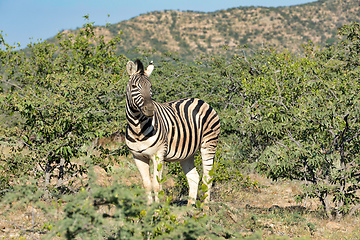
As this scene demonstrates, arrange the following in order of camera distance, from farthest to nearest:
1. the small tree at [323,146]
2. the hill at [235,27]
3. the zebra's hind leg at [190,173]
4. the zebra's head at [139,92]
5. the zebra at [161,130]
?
1. the hill at [235,27]
2. the zebra's hind leg at [190,173]
3. the small tree at [323,146]
4. the zebra at [161,130]
5. the zebra's head at [139,92]

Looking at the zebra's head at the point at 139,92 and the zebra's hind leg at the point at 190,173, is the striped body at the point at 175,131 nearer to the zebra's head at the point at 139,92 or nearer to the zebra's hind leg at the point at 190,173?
the zebra's head at the point at 139,92

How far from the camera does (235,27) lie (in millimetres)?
82625

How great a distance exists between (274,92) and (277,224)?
5325mm

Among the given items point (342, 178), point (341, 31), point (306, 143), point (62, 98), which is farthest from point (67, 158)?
point (341, 31)

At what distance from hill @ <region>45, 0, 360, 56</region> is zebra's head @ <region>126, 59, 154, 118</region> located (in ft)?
224

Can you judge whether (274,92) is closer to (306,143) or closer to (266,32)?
(306,143)

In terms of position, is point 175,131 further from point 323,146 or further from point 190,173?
point 323,146

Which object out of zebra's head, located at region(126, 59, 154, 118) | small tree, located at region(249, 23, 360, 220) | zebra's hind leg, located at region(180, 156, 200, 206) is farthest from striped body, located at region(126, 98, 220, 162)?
small tree, located at region(249, 23, 360, 220)

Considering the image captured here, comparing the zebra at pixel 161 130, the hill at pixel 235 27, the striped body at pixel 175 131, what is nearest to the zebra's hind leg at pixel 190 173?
the zebra at pixel 161 130

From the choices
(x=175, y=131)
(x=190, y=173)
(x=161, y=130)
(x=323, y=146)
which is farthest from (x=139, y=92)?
(x=323, y=146)

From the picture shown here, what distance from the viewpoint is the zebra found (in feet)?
19.1

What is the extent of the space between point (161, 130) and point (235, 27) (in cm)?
8023

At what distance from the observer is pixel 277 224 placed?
699 cm

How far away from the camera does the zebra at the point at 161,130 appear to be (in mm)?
5809
